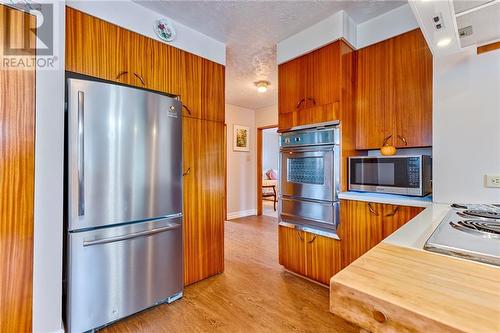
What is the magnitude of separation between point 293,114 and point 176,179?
1304 millimetres

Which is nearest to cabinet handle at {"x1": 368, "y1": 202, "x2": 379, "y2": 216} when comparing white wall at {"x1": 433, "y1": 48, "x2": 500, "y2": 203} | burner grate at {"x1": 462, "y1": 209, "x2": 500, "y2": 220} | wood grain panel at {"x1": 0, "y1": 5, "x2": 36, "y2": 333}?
white wall at {"x1": 433, "y1": 48, "x2": 500, "y2": 203}

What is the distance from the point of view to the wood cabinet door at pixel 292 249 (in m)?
2.33

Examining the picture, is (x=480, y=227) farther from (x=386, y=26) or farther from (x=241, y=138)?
(x=241, y=138)

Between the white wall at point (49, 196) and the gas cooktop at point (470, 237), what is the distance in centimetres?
186

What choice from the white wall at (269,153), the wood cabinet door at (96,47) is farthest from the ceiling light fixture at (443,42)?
the white wall at (269,153)

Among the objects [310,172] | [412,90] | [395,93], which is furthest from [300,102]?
[412,90]

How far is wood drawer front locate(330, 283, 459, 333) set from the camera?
0.42m

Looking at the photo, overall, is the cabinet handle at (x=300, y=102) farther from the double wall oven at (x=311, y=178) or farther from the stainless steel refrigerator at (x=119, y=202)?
the stainless steel refrigerator at (x=119, y=202)

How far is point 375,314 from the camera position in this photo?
1.56 feet

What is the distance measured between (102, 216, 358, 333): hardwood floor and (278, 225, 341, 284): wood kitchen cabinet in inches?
4.4

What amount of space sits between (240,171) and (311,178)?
3.06m

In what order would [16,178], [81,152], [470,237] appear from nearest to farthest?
[470,237], [16,178], [81,152]

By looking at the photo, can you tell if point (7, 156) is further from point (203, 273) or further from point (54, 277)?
point (203, 273)

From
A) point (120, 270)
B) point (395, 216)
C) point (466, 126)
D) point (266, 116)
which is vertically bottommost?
point (120, 270)
